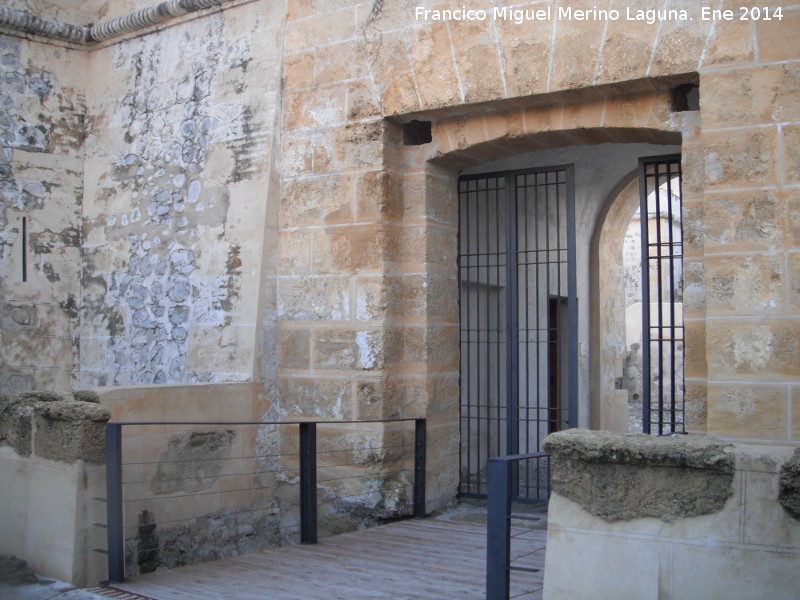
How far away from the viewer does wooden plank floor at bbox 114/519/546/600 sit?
437 cm

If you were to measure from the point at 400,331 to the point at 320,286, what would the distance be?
68cm

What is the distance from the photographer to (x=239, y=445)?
634cm

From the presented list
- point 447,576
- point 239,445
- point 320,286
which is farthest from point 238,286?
point 447,576

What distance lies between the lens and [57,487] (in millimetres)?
5012

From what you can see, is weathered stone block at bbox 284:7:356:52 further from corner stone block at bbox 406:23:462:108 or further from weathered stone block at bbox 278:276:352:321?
weathered stone block at bbox 278:276:352:321

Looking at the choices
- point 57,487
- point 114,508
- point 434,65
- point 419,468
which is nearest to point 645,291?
point 419,468

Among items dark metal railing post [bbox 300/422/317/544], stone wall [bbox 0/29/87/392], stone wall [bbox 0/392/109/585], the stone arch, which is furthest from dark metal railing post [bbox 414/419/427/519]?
A: stone wall [bbox 0/29/87/392]

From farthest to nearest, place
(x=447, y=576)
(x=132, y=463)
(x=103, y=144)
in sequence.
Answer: (x=103, y=144), (x=132, y=463), (x=447, y=576)

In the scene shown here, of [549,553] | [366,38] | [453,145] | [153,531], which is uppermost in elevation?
[366,38]

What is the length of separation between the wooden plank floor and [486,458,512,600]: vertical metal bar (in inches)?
19.0

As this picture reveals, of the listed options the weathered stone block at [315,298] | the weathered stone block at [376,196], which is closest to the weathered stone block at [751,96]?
the weathered stone block at [376,196]

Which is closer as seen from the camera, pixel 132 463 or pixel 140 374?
pixel 132 463

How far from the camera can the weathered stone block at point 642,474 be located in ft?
10.5

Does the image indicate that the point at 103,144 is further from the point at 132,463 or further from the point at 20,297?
the point at 132,463
